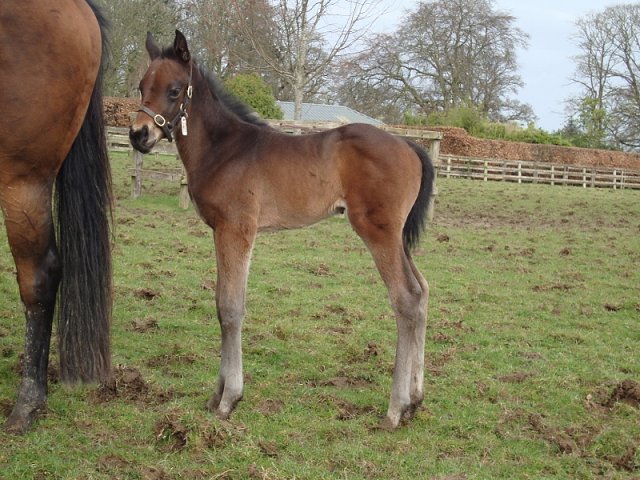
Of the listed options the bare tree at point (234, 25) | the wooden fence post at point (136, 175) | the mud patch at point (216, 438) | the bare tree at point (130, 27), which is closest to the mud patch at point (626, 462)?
the mud patch at point (216, 438)

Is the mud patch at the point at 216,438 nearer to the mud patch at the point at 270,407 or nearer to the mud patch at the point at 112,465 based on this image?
the mud patch at the point at 112,465

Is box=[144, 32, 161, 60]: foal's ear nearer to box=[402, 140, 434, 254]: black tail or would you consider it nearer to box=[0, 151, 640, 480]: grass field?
box=[402, 140, 434, 254]: black tail

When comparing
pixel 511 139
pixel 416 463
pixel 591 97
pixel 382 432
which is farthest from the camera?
pixel 591 97

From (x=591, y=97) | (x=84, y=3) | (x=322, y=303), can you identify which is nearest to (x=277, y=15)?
(x=322, y=303)

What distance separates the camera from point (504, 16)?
126 feet

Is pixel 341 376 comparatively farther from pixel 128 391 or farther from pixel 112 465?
pixel 112 465

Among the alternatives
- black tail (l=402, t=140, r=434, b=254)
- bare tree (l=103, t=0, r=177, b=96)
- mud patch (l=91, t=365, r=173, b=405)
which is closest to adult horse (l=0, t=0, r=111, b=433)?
mud patch (l=91, t=365, r=173, b=405)

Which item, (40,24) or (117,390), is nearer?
(40,24)

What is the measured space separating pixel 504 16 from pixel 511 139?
10.0m

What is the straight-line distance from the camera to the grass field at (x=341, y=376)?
3330 millimetres

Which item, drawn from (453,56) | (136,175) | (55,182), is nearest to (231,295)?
(55,182)

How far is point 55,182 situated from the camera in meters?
3.90

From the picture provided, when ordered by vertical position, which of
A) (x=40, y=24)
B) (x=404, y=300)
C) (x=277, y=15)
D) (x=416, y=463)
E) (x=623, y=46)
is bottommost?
(x=416, y=463)

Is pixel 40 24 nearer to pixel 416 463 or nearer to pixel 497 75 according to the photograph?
pixel 416 463
